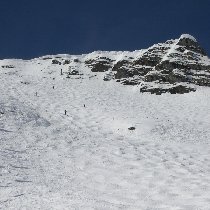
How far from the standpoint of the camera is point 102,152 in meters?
20.8

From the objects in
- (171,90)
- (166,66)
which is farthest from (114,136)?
(166,66)

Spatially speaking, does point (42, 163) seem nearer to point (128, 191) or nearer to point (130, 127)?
point (128, 191)

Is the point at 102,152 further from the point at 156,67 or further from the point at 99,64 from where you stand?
the point at 99,64

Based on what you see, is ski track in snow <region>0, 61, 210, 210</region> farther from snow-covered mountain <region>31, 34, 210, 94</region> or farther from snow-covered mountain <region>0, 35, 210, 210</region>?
snow-covered mountain <region>31, 34, 210, 94</region>

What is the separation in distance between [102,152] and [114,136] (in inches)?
183

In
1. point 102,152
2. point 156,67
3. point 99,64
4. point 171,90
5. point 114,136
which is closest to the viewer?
point 102,152

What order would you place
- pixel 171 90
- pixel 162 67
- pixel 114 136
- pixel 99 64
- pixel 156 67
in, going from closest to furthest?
pixel 114 136
pixel 171 90
pixel 162 67
pixel 156 67
pixel 99 64

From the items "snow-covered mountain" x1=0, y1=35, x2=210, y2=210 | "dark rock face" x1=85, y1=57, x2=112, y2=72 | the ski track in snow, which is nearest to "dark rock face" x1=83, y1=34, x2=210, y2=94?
"dark rock face" x1=85, y1=57, x2=112, y2=72

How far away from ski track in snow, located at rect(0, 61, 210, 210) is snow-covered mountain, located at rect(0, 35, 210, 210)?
0.13 ft

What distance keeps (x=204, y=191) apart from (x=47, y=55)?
6388 cm

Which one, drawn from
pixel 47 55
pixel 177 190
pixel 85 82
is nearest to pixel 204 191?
pixel 177 190

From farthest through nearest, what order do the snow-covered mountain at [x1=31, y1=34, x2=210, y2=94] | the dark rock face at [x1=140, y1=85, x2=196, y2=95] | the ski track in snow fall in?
the snow-covered mountain at [x1=31, y1=34, x2=210, y2=94], the dark rock face at [x1=140, y1=85, x2=196, y2=95], the ski track in snow

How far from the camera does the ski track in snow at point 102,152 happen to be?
1295 centimetres

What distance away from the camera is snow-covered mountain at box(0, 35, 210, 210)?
1341 cm
